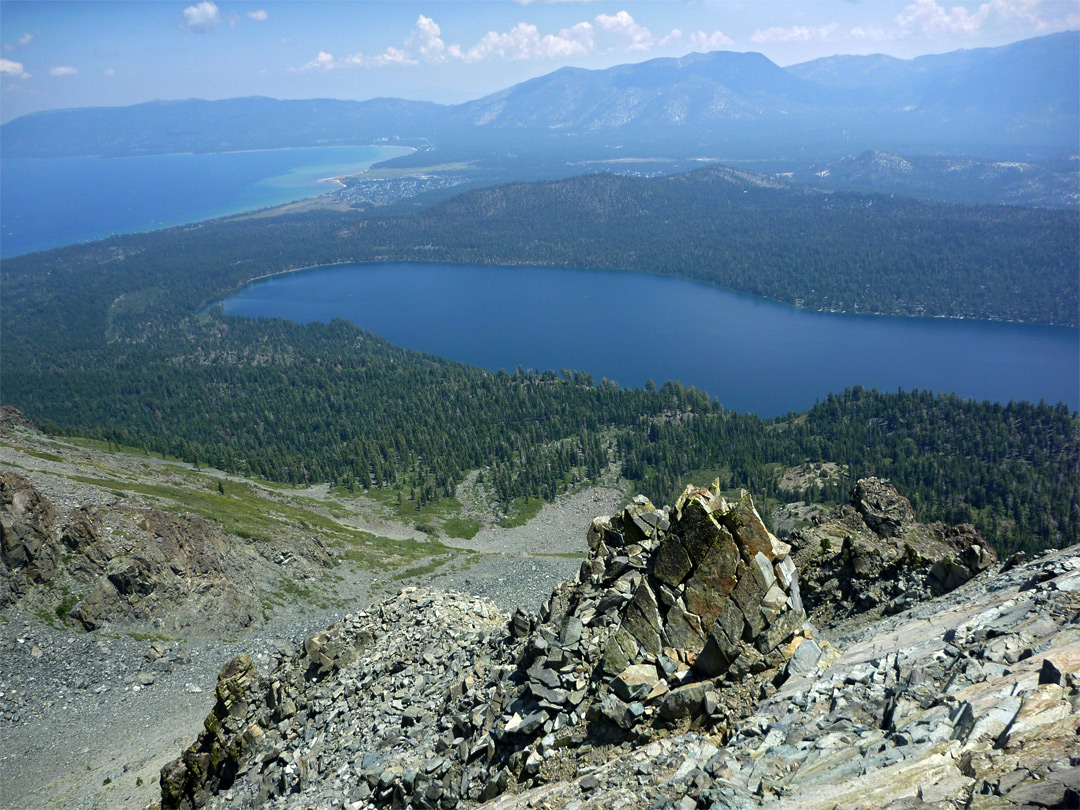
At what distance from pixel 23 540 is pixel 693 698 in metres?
49.3

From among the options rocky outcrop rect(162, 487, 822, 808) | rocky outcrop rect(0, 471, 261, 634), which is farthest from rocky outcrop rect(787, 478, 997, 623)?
rocky outcrop rect(0, 471, 261, 634)

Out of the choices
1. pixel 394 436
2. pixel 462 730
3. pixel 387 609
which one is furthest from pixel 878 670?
pixel 394 436

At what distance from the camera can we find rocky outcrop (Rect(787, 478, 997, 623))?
29.1m

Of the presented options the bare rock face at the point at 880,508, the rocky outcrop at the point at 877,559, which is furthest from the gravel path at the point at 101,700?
the bare rock face at the point at 880,508

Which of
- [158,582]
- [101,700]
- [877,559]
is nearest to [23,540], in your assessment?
[158,582]

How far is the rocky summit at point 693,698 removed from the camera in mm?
13922

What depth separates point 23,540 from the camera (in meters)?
47.5

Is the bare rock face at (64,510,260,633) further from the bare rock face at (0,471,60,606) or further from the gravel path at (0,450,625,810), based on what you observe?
the gravel path at (0,450,625,810)

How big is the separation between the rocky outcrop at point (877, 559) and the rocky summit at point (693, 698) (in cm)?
18

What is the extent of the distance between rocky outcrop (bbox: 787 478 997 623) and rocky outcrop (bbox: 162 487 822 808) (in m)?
11.3

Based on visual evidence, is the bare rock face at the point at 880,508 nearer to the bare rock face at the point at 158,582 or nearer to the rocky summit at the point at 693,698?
the rocky summit at the point at 693,698

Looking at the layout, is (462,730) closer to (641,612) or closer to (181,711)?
(641,612)

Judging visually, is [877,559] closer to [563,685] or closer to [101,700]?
[563,685]

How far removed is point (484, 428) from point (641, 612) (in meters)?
122
